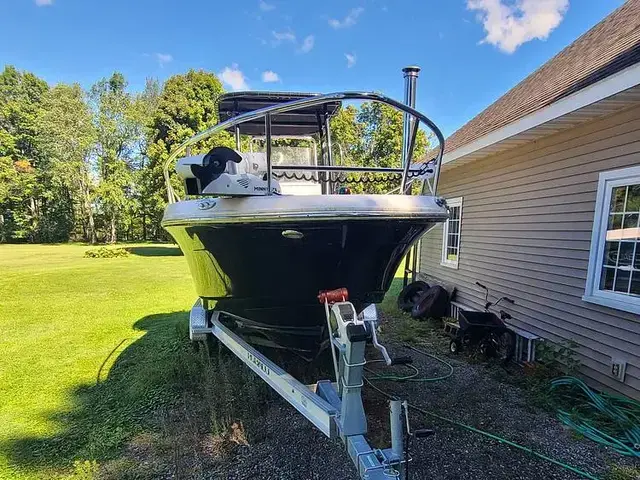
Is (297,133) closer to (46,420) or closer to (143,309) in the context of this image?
(46,420)

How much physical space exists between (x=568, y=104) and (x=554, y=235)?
4.79 feet

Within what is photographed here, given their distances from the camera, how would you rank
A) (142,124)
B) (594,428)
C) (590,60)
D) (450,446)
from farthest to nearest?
1. (142,124)
2. (590,60)
3. (594,428)
4. (450,446)

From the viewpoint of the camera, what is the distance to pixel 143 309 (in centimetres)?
713

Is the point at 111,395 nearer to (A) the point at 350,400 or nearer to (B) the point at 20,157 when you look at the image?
(A) the point at 350,400

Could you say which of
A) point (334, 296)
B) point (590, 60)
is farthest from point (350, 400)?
point (590, 60)

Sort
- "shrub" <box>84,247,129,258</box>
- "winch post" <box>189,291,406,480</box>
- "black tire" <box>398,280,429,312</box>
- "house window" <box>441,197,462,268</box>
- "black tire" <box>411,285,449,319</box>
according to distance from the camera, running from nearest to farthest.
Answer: "winch post" <box>189,291,406,480</box> → "black tire" <box>411,285,449,319</box> → "house window" <box>441,197,462,268</box> → "black tire" <box>398,280,429,312</box> → "shrub" <box>84,247,129,258</box>

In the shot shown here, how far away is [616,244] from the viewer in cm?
356

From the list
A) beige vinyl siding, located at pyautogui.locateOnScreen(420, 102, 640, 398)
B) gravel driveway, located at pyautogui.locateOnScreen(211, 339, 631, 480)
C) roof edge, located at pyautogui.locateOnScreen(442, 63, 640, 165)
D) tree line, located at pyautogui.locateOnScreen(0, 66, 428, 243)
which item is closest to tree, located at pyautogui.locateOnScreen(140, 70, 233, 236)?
tree line, located at pyautogui.locateOnScreen(0, 66, 428, 243)

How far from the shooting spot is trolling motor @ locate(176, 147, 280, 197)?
2123 mm

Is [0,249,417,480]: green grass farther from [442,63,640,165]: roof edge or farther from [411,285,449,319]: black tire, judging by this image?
[442,63,640,165]: roof edge

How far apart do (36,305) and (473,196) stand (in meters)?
8.38

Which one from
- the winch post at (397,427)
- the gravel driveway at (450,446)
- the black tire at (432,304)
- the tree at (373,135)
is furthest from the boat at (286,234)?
the tree at (373,135)

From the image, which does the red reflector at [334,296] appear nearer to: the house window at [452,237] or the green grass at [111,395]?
the green grass at [111,395]

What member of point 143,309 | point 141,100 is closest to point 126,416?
point 143,309
